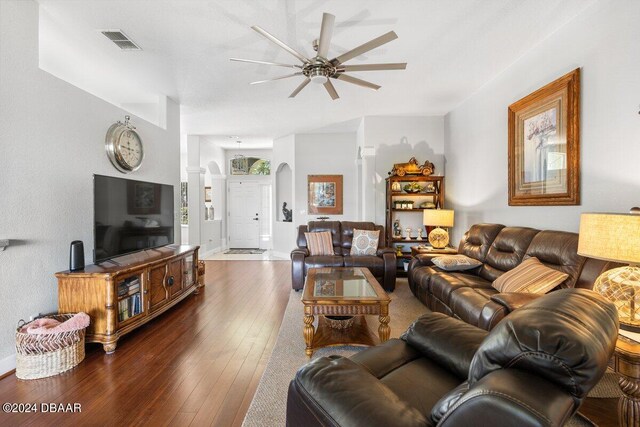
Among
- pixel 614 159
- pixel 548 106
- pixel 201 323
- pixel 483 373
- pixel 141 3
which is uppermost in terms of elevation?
pixel 141 3

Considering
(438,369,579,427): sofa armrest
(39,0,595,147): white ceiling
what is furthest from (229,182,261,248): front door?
(438,369,579,427): sofa armrest

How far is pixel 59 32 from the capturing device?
274 centimetres

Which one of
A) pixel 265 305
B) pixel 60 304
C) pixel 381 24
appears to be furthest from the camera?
pixel 265 305

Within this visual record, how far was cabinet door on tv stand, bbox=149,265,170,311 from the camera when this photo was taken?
9.64 feet

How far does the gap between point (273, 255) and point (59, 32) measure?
538 cm

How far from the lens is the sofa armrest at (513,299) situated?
6.30 ft

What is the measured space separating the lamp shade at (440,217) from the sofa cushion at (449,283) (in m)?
1.19

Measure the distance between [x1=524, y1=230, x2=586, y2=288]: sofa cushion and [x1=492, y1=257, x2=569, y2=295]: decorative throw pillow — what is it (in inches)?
2.3

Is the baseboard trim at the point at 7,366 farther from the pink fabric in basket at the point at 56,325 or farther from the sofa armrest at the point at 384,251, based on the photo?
the sofa armrest at the point at 384,251

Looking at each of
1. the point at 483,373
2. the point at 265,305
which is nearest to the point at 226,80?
the point at 265,305

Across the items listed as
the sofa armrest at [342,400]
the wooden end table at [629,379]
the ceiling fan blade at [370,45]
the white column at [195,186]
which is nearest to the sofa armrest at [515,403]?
the sofa armrest at [342,400]

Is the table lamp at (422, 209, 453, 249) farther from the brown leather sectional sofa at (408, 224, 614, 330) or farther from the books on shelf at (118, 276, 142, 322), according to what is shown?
the books on shelf at (118, 276, 142, 322)

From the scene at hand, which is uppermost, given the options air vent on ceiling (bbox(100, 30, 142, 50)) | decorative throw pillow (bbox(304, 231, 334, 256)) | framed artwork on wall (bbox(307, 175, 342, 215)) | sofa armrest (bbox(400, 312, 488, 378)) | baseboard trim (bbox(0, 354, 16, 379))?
air vent on ceiling (bbox(100, 30, 142, 50))

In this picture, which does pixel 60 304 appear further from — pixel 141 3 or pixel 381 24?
pixel 381 24
